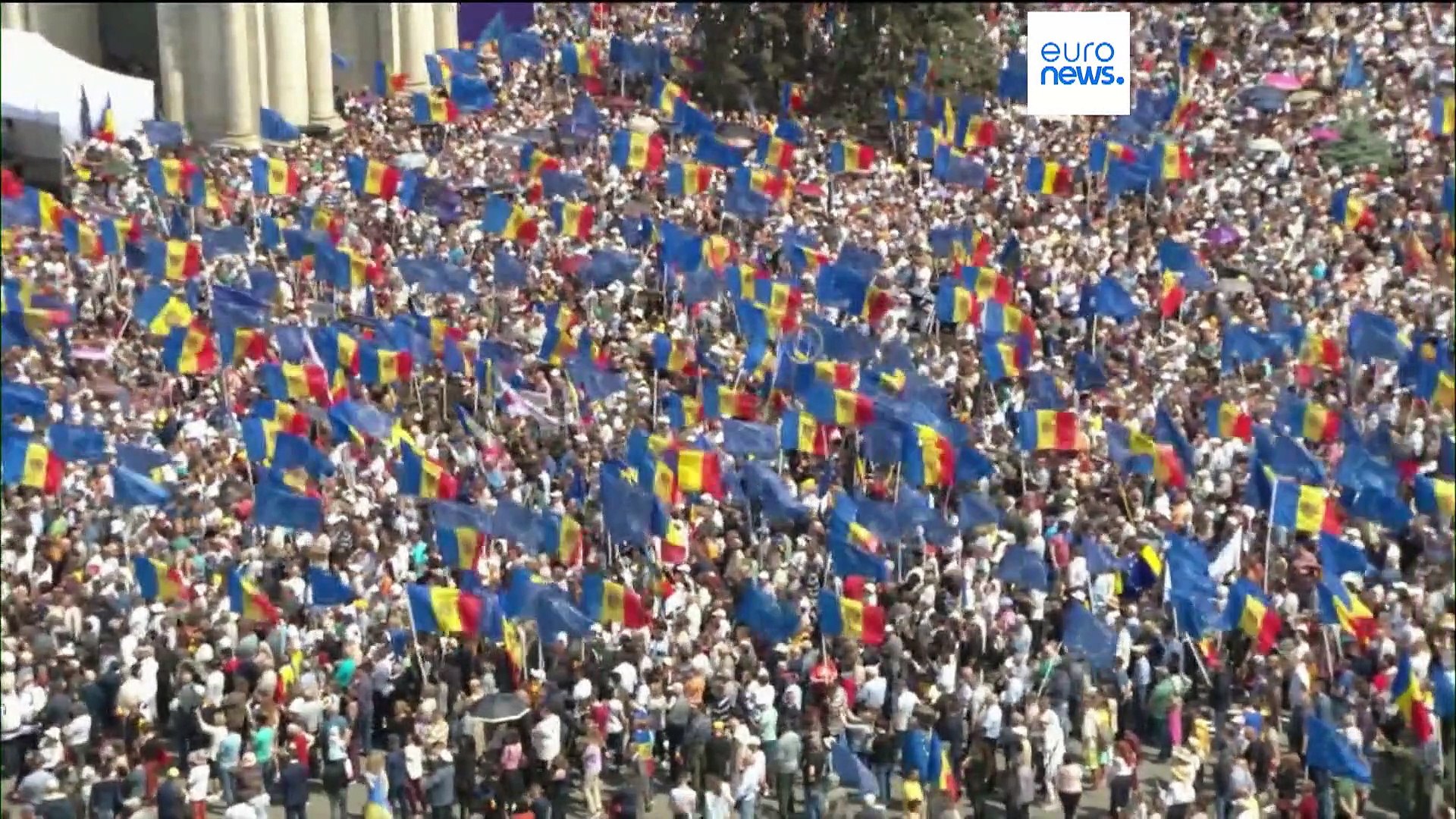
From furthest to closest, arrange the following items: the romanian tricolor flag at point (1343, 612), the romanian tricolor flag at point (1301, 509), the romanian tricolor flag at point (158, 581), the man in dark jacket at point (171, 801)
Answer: the romanian tricolor flag at point (1301, 509)
the romanian tricolor flag at point (158, 581)
the romanian tricolor flag at point (1343, 612)
the man in dark jacket at point (171, 801)

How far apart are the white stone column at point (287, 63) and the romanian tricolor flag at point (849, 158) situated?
12320 millimetres

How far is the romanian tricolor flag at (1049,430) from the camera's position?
37531 mm

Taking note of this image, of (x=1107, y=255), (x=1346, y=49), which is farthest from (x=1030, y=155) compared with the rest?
(x=1346, y=49)

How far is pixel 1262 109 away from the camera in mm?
55969

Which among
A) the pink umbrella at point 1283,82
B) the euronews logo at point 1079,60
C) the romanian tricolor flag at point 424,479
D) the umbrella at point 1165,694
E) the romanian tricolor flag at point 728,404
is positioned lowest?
the umbrella at point 1165,694

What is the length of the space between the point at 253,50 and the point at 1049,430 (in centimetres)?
2533

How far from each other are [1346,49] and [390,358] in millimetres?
25459

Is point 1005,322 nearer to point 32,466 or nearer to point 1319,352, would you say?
point 1319,352

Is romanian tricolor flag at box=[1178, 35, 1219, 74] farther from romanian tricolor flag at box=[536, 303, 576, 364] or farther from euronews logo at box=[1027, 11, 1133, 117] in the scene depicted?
euronews logo at box=[1027, 11, 1133, 117]

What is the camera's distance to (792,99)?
186ft

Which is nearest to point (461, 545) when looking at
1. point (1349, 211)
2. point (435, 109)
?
point (1349, 211)

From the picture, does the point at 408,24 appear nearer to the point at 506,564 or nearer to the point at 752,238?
the point at 752,238

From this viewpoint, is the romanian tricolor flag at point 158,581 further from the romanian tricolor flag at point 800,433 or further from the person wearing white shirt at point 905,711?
the person wearing white shirt at point 905,711

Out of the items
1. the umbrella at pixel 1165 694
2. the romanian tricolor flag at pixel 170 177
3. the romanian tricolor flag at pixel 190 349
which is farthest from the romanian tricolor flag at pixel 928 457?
the romanian tricolor flag at pixel 170 177
